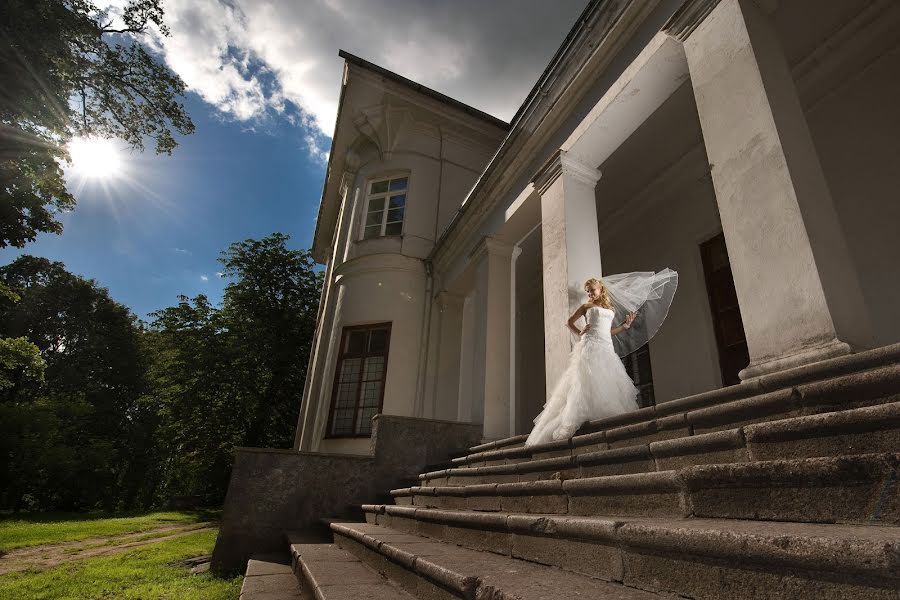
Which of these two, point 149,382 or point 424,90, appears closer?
point 424,90

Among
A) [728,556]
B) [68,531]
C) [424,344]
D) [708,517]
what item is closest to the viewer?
[728,556]

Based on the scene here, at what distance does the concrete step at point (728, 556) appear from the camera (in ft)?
3.69

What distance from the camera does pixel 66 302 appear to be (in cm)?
2728

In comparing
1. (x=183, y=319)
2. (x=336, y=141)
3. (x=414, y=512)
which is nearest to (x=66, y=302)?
(x=183, y=319)

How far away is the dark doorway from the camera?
657 cm

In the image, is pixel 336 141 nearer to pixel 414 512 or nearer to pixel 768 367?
pixel 414 512

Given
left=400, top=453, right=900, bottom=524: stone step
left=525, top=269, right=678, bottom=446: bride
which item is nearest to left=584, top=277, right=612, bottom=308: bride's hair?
left=525, top=269, right=678, bottom=446: bride

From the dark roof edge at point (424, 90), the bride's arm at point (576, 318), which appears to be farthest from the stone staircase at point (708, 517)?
the dark roof edge at point (424, 90)

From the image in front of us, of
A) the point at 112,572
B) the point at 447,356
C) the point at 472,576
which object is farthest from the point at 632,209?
the point at 112,572

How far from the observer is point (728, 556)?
55.2 inches

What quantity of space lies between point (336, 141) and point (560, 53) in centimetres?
955

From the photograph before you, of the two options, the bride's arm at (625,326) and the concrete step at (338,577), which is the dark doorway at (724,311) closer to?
the bride's arm at (625,326)

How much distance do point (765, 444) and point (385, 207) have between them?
447 inches

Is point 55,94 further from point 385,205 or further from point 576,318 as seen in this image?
point 576,318
